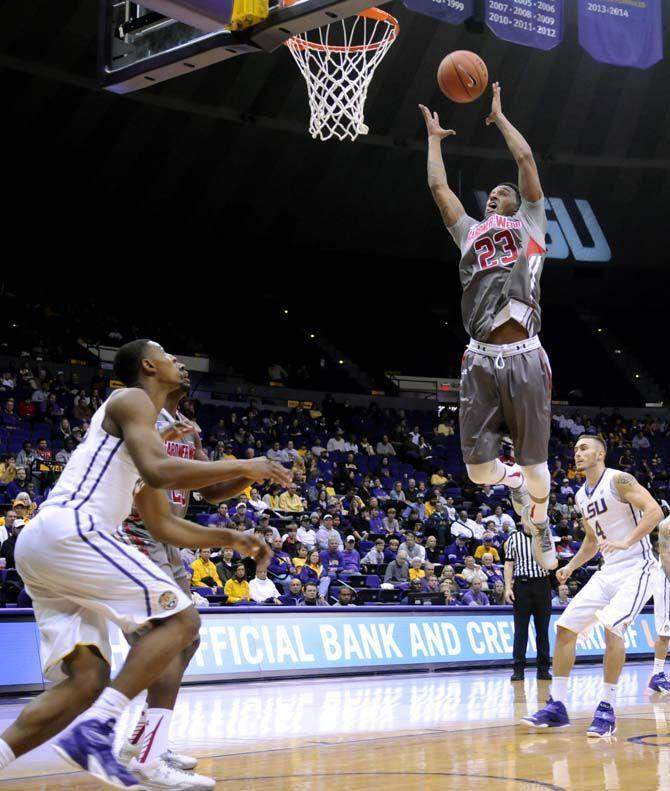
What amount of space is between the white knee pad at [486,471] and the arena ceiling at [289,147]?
61.1 feet

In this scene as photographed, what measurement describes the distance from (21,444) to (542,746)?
13754 mm

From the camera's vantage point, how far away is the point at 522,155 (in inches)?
266

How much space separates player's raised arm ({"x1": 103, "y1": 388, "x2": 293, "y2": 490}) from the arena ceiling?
20172 millimetres

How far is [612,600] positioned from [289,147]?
2169 cm

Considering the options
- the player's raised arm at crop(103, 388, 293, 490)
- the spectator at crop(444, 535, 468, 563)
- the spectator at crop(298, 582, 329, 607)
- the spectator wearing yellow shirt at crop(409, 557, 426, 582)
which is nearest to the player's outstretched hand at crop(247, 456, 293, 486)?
the player's raised arm at crop(103, 388, 293, 490)

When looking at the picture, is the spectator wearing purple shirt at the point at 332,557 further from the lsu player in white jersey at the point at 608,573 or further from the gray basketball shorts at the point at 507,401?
the gray basketball shorts at the point at 507,401

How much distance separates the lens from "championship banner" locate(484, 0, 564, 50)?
59.0ft

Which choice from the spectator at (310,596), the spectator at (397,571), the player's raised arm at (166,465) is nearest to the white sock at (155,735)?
the player's raised arm at (166,465)

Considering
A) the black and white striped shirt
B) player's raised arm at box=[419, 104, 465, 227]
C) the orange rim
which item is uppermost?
the orange rim

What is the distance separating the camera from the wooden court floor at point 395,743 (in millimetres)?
5305

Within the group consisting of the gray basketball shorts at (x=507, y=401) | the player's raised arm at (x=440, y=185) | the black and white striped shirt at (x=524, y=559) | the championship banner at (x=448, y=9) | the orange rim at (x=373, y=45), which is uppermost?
the championship banner at (x=448, y=9)

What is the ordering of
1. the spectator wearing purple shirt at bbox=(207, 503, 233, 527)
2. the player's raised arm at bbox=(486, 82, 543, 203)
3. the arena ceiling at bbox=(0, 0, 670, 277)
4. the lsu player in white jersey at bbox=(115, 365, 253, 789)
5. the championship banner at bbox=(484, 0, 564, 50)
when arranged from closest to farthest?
the lsu player in white jersey at bbox=(115, 365, 253, 789), the player's raised arm at bbox=(486, 82, 543, 203), the spectator wearing purple shirt at bbox=(207, 503, 233, 527), the championship banner at bbox=(484, 0, 564, 50), the arena ceiling at bbox=(0, 0, 670, 277)

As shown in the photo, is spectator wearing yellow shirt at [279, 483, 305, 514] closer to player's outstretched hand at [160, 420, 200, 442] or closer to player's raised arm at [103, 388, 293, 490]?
player's outstretched hand at [160, 420, 200, 442]

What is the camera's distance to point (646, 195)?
30.7 meters
